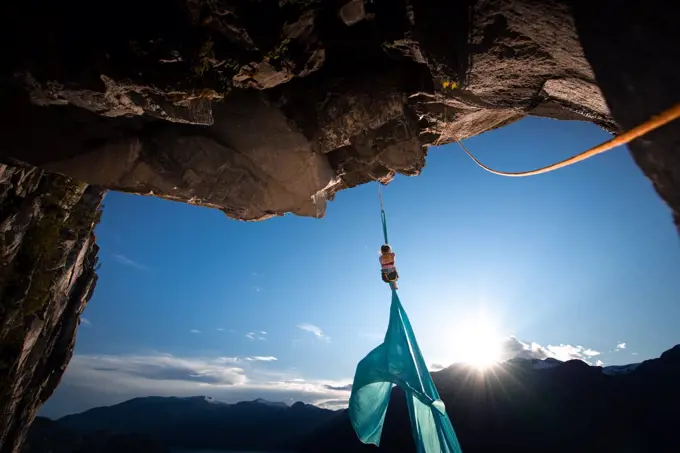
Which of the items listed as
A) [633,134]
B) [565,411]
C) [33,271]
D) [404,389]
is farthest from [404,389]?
[565,411]

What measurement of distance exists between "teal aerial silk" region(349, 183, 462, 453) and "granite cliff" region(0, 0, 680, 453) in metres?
2.25

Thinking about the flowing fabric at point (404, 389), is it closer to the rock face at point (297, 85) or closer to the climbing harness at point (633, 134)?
the rock face at point (297, 85)

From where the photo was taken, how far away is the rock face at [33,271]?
17.3 ft

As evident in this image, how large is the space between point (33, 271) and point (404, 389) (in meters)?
6.82

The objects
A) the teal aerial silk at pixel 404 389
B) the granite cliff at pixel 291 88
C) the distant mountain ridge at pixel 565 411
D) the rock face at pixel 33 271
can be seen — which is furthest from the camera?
the distant mountain ridge at pixel 565 411

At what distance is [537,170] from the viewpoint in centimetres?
230

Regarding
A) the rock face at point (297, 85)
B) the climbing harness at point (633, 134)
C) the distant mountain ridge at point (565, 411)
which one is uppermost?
the rock face at point (297, 85)

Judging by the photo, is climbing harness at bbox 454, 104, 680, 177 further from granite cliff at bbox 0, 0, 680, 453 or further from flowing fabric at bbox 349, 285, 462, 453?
flowing fabric at bbox 349, 285, 462, 453

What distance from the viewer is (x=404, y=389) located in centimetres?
421

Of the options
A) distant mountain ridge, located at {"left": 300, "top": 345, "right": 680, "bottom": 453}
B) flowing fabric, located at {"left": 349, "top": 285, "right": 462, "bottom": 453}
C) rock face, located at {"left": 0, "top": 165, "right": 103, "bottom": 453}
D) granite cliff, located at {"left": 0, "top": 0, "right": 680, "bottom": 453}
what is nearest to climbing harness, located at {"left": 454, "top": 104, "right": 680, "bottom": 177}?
granite cliff, located at {"left": 0, "top": 0, "right": 680, "bottom": 453}

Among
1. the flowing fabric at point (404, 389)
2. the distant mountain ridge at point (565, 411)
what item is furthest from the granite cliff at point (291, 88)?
the distant mountain ridge at point (565, 411)

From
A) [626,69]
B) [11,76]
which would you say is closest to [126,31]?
[11,76]

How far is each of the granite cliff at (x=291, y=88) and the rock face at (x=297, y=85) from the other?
0.5 inches

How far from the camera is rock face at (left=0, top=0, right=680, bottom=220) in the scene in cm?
153
